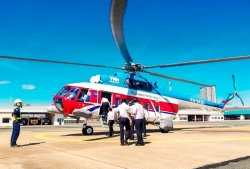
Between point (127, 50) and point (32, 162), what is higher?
point (127, 50)

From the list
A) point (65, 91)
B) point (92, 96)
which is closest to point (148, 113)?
point (92, 96)

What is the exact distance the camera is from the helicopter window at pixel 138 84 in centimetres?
1599

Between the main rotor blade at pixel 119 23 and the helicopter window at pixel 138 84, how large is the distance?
8.27ft

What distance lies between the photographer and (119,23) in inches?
348

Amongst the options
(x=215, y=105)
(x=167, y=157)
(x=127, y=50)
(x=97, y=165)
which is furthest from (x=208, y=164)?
(x=215, y=105)

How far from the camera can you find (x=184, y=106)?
19.9m

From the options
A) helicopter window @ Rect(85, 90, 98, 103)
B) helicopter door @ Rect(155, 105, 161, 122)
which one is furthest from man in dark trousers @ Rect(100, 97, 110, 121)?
helicopter door @ Rect(155, 105, 161, 122)

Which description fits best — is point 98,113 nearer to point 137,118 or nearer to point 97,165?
point 137,118

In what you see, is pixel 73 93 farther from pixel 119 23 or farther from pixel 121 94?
pixel 119 23

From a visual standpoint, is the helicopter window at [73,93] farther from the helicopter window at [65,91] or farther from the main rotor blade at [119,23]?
the main rotor blade at [119,23]

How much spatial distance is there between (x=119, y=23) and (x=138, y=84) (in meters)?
8.02

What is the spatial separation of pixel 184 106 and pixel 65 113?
436 inches

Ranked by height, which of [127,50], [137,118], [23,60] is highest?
[127,50]


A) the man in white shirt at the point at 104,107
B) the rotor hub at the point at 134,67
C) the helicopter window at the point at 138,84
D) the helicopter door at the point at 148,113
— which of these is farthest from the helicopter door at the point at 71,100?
the helicopter door at the point at 148,113
